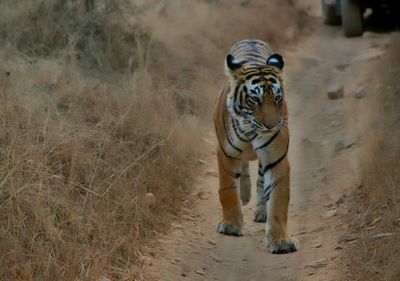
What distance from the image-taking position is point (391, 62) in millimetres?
10602

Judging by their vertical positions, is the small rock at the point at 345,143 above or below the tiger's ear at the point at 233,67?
below

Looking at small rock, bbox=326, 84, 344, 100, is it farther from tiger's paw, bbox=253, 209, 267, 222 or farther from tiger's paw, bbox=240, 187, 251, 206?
tiger's paw, bbox=253, 209, 267, 222

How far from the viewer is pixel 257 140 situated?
668cm

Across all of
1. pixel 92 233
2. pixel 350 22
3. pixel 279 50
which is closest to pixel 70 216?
pixel 92 233

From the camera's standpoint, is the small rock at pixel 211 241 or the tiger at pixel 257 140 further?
the small rock at pixel 211 241

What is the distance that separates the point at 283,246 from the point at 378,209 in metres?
0.80

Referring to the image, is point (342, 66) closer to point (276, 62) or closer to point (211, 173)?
point (211, 173)

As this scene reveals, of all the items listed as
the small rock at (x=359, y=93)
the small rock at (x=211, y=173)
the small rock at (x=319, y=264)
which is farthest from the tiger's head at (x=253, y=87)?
the small rock at (x=359, y=93)

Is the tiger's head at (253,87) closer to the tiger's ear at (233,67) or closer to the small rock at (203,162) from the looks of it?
the tiger's ear at (233,67)

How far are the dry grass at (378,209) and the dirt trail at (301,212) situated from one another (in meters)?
0.15

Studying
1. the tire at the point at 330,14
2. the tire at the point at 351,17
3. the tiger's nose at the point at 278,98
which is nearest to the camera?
the tiger's nose at the point at 278,98

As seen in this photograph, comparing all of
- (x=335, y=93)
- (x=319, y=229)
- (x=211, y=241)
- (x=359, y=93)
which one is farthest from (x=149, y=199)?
(x=335, y=93)

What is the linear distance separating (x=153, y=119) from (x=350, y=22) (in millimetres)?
7160

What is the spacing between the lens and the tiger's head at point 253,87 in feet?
21.2
